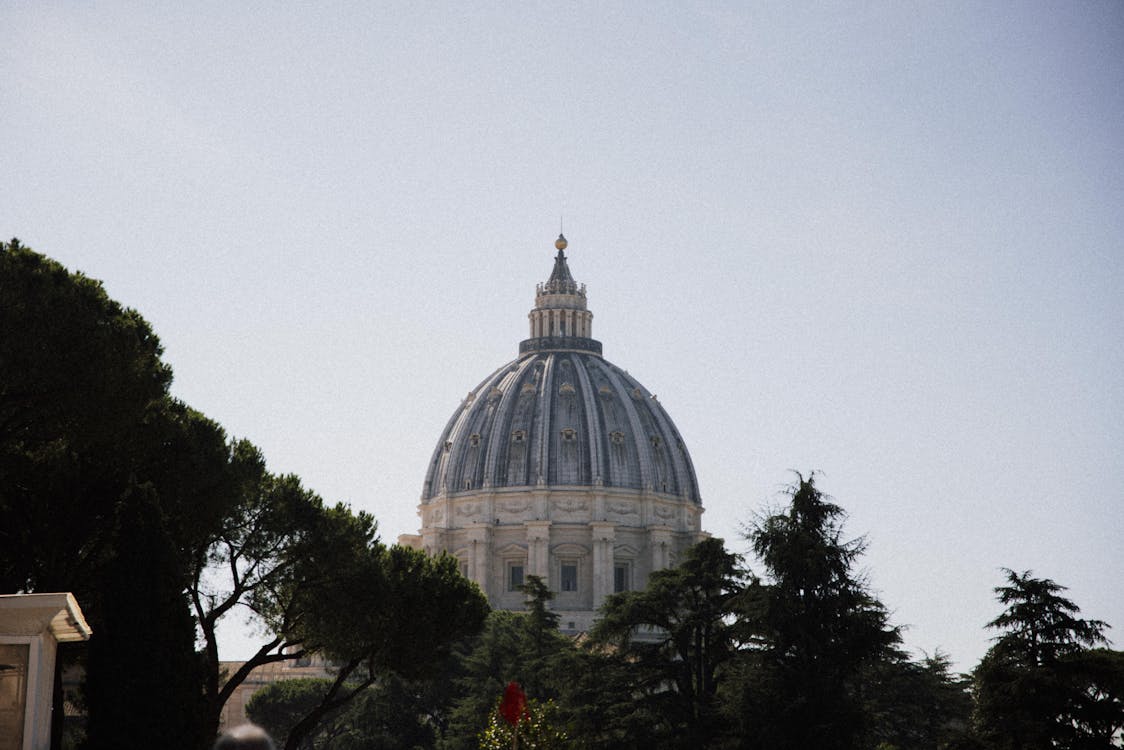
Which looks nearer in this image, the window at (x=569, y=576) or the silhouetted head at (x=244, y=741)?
the silhouetted head at (x=244, y=741)

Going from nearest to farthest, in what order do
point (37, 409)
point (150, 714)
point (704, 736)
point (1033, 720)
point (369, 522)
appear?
point (150, 714)
point (37, 409)
point (1033, 720)
point (369, 522)
point (704, 736)

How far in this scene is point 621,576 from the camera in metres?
94.6

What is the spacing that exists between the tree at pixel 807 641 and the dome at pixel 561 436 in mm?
64031

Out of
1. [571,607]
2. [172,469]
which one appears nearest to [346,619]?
[172,469]

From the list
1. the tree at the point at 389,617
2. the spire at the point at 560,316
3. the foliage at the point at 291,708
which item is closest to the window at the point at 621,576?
the spire at the point at 560,316

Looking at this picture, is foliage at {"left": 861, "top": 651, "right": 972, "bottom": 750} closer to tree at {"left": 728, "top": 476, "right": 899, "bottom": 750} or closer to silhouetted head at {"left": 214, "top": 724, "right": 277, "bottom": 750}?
tree at {"left": 728, "top": 476, "right": 899, "bottom": 750}

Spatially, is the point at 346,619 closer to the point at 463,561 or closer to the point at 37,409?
the point at 37,409

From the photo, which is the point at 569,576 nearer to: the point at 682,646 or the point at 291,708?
the point at 291,708

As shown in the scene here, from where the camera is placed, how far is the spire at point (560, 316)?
106875 millimetres

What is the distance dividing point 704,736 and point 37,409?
1832 cm

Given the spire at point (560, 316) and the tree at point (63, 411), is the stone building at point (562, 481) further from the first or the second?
the tree at point (63, 411)

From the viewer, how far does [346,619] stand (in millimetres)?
28922

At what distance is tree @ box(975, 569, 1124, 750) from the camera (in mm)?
26250

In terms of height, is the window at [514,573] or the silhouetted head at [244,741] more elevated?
the window at [514,573]
